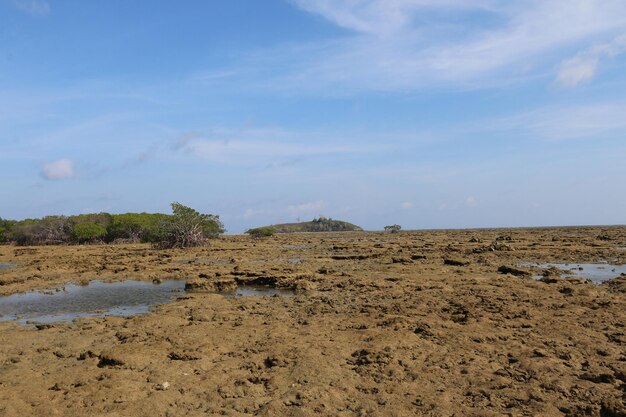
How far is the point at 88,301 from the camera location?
40.2 feet

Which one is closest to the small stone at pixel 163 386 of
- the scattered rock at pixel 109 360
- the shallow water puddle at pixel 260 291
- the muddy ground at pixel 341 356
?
the muddy ground at pixel 341 356

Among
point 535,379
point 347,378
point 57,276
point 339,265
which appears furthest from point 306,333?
point 57,276

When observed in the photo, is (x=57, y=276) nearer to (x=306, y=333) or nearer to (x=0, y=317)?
(x=0, y=317)

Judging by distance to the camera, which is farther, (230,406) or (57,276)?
(57,276)

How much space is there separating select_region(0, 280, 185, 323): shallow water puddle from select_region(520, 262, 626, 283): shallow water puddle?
42.9ft

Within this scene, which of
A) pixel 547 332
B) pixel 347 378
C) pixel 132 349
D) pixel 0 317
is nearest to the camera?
pixel 347 378

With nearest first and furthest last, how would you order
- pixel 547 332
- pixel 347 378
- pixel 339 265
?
pixel 347 378, pixel 547 332, pixel 339 265

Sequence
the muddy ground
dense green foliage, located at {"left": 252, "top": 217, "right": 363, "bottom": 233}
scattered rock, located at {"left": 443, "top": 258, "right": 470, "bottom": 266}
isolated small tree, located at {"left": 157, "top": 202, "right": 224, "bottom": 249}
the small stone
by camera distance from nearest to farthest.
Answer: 1. the muddy ground
2. the small stone
3. scattered rock, located at {"left": 443, "top": 258, "right": 470, "bottom": 266}
4. isolated small tree, located at {"left": 157, "top": 202, "right": 224, "bottom": 249}
5. dense green foliage, located at {"left": 252, "top": 217, "right": 363, "bottom": 233}

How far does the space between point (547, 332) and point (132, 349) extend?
7.07 metres

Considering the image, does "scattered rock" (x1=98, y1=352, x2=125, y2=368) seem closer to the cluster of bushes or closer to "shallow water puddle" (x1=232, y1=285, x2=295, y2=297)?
"shallow water puddle" (x1=232, y1=285, x2=295, y2=297)

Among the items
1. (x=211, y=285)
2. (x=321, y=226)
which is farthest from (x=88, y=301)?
(x=321, y=226)

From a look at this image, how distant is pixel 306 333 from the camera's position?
8266 millimetres

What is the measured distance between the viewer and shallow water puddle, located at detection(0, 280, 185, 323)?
35.0 ft

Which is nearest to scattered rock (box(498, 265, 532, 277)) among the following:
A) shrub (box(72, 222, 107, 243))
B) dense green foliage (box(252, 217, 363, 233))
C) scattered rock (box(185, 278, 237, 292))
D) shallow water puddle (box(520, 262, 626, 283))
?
shallow water puddle (box(520, 262, 626, 283))
